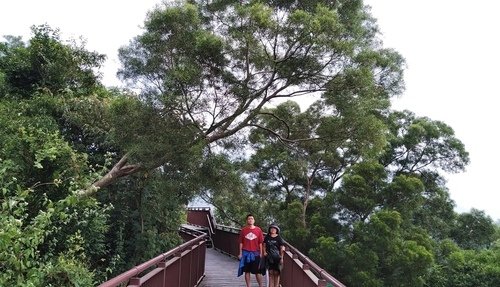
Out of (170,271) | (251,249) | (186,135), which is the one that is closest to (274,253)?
(251,249)

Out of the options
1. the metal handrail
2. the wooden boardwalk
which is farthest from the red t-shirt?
the wooden boardwalk

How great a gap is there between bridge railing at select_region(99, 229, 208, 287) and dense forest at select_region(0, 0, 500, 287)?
3.08ft

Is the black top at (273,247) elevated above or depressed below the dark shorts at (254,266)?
above

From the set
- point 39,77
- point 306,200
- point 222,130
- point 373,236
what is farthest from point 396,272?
point 39,77

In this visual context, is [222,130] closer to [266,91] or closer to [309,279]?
[266,91]

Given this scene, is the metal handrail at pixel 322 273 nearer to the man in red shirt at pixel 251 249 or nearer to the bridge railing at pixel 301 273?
the bridge railing at pixel 301 273

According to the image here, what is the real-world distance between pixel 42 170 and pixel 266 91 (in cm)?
436

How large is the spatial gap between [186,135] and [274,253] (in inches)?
126

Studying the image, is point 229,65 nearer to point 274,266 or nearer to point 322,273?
point 274,266

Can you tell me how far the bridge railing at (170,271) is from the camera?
351cm

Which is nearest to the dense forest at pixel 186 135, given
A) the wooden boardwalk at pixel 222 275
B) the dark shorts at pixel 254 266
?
the wooden boardwalk at pixel 222 275

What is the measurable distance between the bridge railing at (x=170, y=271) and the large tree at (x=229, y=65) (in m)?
2.10

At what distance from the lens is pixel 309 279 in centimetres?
459

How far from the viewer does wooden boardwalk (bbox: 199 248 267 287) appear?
28.1 ft
